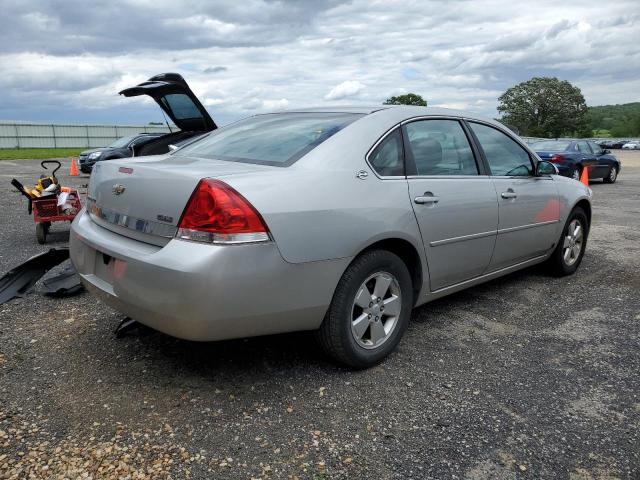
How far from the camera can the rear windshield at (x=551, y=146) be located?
15.6m

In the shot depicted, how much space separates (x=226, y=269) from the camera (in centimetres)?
246

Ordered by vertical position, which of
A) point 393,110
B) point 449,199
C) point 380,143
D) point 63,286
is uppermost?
point 393,110

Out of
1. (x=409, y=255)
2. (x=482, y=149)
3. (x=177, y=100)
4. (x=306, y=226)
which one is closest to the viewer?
(x=306, y=226)

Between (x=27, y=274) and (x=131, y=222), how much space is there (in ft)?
6.80

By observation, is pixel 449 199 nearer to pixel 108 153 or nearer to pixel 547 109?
pixel 108 153

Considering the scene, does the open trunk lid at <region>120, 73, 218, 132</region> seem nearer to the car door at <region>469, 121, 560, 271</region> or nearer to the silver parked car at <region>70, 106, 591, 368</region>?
the silver parked car at <region>70, 106, 591, 368</region>

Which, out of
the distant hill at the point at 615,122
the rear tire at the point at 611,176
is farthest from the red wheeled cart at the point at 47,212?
the distant hill at the point at 615,122

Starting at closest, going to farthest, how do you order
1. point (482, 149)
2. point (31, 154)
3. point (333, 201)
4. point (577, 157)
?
point (333, 201)
point (482, 149)
point (577, 157)
point (31, 154)

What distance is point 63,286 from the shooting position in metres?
4.37

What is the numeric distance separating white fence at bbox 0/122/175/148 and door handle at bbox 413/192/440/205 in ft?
124

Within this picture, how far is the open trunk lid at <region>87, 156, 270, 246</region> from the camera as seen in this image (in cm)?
263

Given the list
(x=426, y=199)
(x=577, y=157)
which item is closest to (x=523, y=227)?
(x=426, y=199)

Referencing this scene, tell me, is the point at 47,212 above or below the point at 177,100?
below

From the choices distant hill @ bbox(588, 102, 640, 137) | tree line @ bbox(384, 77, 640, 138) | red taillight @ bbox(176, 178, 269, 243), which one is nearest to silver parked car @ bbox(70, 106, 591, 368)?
red taillight @ bbox(176, 178, 269, 243)
